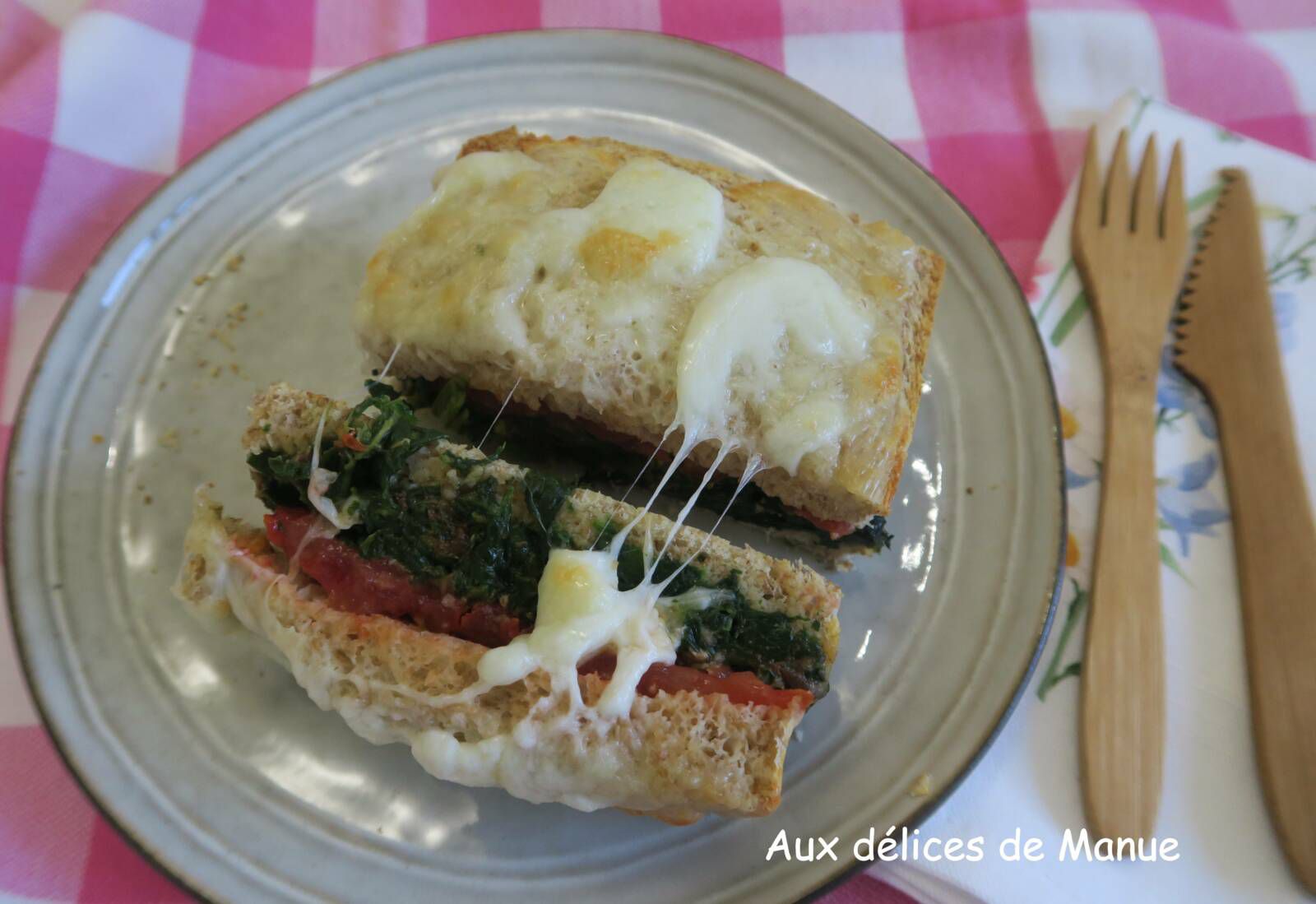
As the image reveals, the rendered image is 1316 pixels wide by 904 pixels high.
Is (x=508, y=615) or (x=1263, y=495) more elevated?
(x=1263, y=495)

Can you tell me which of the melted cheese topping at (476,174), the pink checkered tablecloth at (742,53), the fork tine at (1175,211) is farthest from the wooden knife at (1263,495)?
the melted cheese topping at (476,174)

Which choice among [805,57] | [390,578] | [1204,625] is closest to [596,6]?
[805,57]

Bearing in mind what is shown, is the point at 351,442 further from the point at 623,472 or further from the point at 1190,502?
the point at 1190,502

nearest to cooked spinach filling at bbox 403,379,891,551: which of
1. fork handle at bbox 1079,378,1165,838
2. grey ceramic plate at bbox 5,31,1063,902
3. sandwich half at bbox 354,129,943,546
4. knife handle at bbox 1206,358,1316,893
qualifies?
sandwich half at bbox 354,129,943,546

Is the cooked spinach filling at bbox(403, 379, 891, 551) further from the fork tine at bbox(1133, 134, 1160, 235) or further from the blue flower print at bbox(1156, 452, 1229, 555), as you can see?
the fork tine at bbox(1133, 134, 1160, 235)

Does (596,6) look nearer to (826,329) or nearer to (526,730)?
(826,329)

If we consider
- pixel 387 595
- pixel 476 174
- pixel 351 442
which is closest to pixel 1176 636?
pixel 387 595
